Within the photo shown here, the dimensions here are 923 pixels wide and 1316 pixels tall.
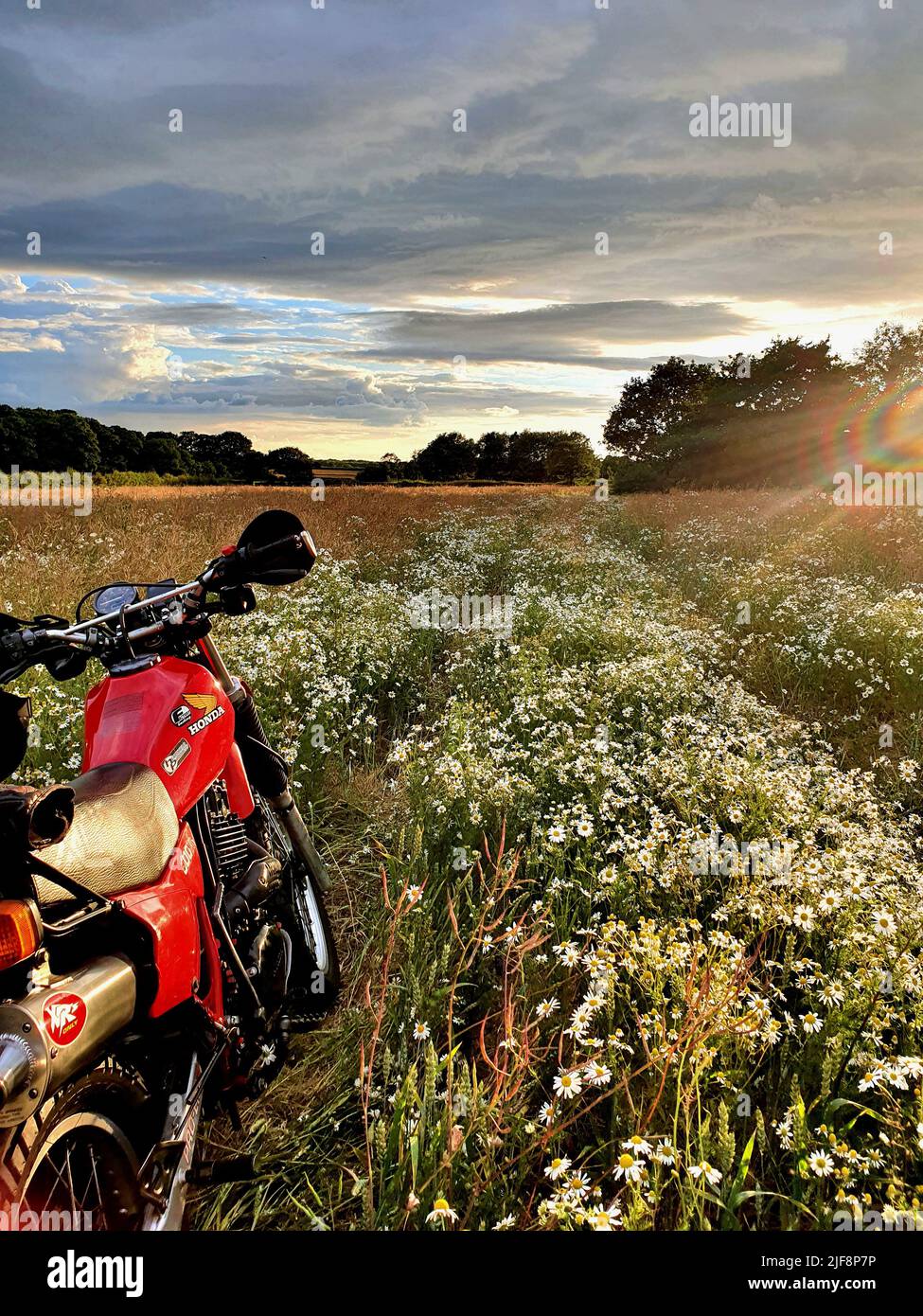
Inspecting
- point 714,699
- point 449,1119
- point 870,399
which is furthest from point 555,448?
point 449,1119

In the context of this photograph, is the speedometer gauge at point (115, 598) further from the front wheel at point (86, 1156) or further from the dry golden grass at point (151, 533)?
the dry golden grass at point (151, 533)

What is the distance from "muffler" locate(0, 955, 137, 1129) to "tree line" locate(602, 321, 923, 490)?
30.8 metres

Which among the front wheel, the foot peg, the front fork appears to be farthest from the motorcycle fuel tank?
the foot peg

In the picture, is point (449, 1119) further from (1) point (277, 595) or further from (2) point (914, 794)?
(1) point (277, 595)

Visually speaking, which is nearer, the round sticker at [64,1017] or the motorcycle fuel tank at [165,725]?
the round sticker at [64,1017]

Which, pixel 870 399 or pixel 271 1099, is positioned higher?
pixel 870 399

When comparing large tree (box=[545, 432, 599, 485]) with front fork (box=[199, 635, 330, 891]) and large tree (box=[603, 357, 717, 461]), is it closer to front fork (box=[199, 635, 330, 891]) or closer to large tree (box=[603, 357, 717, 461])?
large tree (box=[603, 357, 717, 461])

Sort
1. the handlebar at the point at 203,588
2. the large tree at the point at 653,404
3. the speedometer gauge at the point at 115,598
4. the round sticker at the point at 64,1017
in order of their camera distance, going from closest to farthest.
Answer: the round sticker at the point at 64,1017 < the handlebar at the point at 203,588 < the speedometer gauge at the point at 115,598 < the large tree at the point at 653,404

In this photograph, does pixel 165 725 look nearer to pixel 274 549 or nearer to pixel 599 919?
pixel 274 549

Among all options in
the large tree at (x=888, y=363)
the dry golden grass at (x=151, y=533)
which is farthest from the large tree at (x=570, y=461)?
the dry golden grass at (x=151, y=533)

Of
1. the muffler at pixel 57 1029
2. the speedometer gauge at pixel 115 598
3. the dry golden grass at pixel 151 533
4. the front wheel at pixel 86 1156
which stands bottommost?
the front wheel at pixel 86 1156

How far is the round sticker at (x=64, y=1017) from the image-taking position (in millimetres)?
1456
